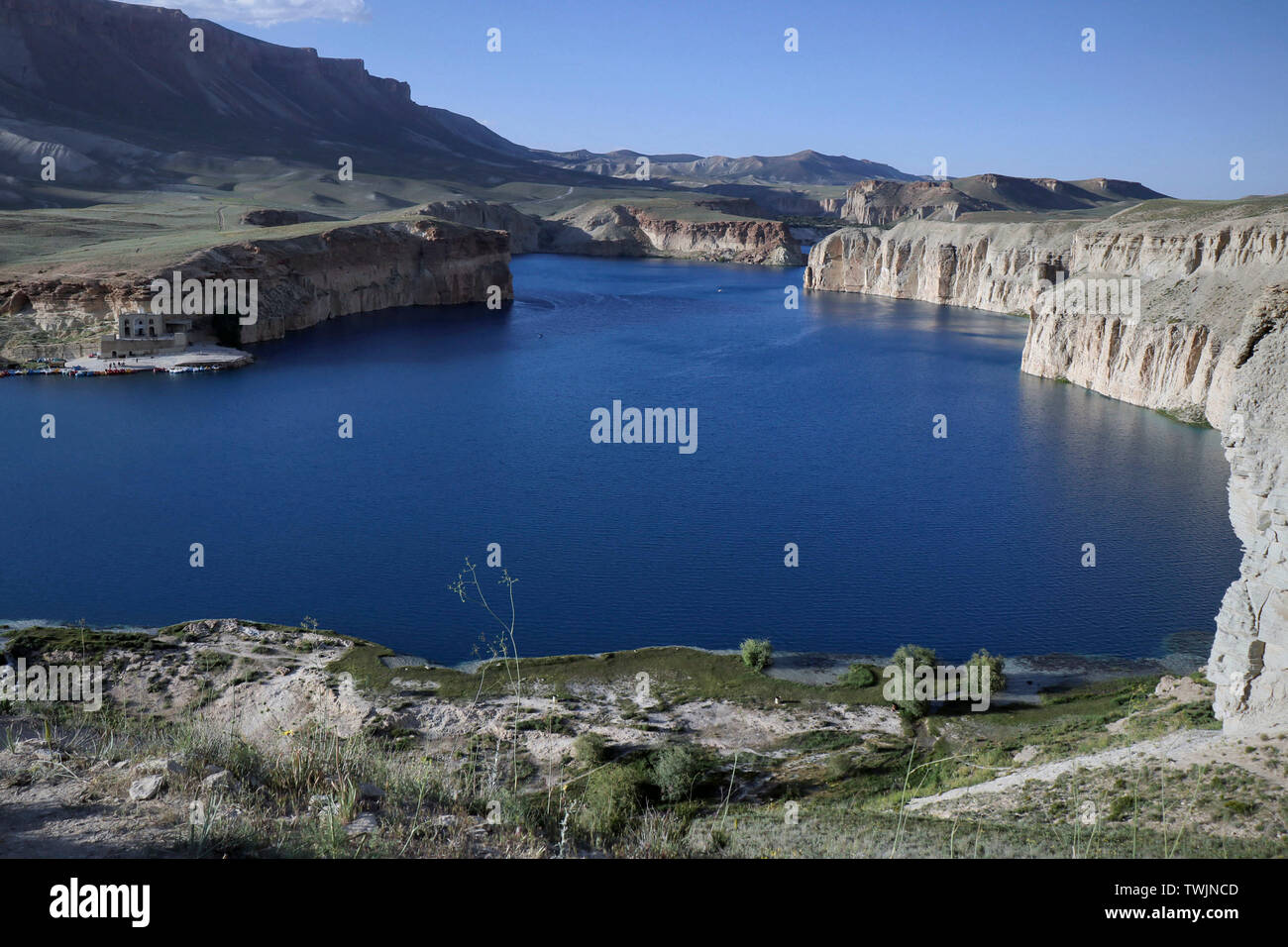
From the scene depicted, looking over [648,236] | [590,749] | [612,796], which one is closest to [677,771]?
[590,749]

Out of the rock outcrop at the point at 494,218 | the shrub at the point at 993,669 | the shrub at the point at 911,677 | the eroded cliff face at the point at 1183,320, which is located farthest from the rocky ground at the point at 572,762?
the rock outcrop at the point at 494,218

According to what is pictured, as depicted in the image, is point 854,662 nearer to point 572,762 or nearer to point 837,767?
point 837,767

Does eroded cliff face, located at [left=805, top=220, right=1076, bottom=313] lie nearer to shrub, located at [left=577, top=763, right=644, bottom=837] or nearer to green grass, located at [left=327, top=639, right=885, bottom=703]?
green grass, located at [left=327, top=639, right=885, bottom=703]

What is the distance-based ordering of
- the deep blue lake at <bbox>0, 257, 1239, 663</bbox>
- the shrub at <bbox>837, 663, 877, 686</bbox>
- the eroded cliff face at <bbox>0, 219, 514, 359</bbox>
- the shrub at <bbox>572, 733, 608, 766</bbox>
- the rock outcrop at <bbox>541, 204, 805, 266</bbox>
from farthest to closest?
the rock outcrop at <bbox>541, 204, 805, 266</bbox> → the eroded cliff face at <bbox>0, 219, 514, 359</bbox> → the deep blue lake at <bbox>0, 257, 1239, 663</bbox> → the shrub at <bbox>837, 663, 877, 686</bbox> → the shrub at <bbox>572, 733, 608, 766</bbox>

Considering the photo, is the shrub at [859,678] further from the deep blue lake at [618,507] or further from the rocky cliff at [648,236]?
the rocky cliff at [648,236]

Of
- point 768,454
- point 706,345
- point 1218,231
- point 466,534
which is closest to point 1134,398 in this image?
point 1218,231

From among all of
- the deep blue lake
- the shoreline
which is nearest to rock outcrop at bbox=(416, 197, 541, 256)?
the deep blue lake
